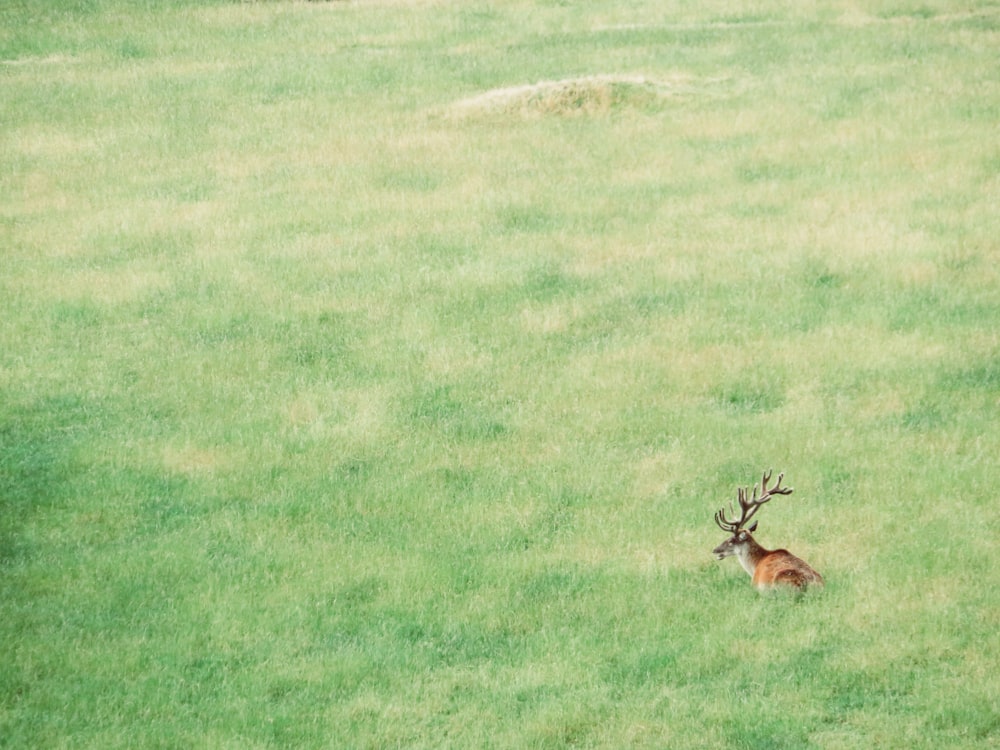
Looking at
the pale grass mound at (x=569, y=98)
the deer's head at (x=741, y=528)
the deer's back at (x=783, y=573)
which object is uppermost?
the pale grass mound at (x=569, y=98)

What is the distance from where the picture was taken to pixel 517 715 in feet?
36.3

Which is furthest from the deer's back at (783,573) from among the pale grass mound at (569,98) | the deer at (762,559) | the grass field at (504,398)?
the pale grass mound at (569,98)

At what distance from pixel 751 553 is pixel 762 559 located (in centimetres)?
11

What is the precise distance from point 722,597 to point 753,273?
9.64 metres

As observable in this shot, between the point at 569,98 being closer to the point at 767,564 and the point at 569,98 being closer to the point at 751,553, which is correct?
the point at 751,553

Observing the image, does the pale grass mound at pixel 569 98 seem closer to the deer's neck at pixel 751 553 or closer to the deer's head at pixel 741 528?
the deer's head at pixel 741 528

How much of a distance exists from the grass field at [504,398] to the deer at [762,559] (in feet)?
0.64

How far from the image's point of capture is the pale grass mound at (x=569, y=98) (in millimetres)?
30656

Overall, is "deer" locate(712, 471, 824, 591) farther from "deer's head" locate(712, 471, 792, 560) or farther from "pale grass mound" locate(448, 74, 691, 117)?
"pale grass mound" locate(448, 74, 691, 117)

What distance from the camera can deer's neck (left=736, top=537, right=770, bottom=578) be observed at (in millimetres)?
12781

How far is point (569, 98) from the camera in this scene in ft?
101

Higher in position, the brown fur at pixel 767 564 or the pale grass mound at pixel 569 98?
the pale grass mound at pixel 569 98

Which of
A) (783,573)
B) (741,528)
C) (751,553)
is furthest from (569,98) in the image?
(783,573)

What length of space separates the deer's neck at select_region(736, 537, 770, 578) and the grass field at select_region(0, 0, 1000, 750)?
422 millimetres
